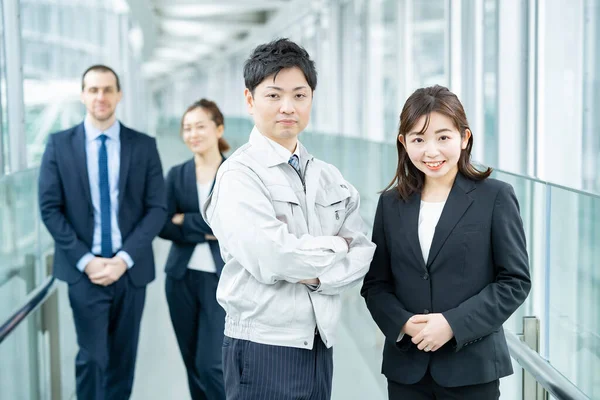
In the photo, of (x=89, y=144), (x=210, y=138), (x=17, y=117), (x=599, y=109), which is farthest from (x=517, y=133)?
(x=17, y=117)

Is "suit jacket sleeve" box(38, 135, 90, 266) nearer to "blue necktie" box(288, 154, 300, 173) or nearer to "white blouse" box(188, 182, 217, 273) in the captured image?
"white blouse" box(188, 182, 217, 273)

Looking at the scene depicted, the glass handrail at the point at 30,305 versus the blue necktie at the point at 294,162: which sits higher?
the blue necktie at the point at 294,162

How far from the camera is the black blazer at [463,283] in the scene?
2.05 meters

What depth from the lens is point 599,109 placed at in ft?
14.0

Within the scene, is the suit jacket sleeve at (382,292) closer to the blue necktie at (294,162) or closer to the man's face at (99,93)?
the blue necktie at (294,162)

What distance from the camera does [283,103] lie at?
6.95 feet

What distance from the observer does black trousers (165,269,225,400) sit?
3.74 metres

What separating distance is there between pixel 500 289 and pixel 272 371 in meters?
0.64

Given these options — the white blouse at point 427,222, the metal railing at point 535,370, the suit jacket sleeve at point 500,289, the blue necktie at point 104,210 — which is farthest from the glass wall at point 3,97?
the suit jacket sleeve at point 500,289

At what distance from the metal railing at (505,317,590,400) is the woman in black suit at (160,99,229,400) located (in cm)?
148

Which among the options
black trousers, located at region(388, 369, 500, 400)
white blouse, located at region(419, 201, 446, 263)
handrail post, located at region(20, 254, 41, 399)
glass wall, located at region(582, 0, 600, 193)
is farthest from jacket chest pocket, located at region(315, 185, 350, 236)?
glass wall, located at region(582, 0, 600, 193)

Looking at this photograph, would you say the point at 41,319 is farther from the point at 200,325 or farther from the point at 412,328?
the point at 412,328

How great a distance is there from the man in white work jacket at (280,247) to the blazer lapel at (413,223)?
11 cm

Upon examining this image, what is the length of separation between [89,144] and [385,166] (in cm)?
277
